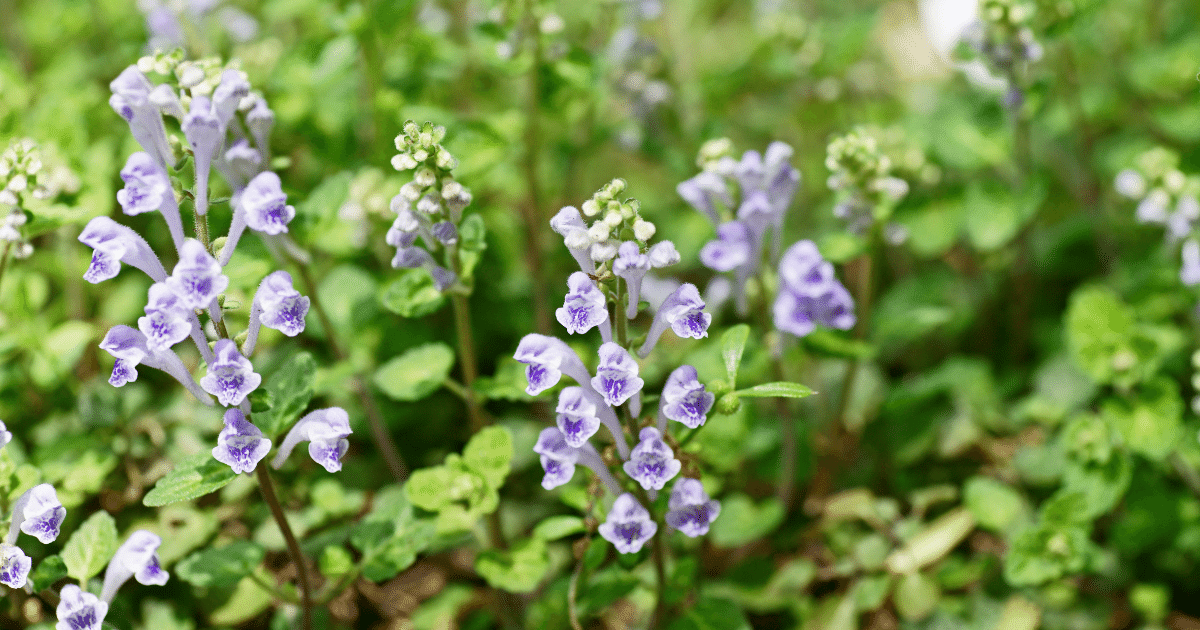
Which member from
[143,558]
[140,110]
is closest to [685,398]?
[143,558]

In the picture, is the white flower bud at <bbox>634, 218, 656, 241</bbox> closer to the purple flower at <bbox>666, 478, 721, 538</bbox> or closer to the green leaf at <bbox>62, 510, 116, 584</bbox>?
the purple flower at <bbox>666, 478, 721, 538</bbox>

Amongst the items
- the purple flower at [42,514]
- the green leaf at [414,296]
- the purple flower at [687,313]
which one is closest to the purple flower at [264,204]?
the green leaf at [414,296]

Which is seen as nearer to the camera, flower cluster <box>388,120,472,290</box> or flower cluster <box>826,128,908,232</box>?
flower cluster <box>388,120,472,290</box>

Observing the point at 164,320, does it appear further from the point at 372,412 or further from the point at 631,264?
the point at 372,412

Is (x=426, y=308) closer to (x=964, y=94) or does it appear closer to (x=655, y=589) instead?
(x=655, y=589)

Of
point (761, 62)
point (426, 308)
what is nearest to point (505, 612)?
point (426, 308)

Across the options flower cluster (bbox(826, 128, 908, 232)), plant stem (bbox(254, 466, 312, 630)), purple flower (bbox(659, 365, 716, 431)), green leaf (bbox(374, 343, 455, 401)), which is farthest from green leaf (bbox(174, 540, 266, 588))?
flower cluster (bbox(826, 128, 908, 232))
